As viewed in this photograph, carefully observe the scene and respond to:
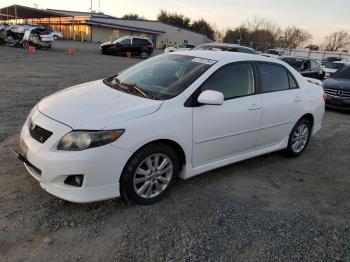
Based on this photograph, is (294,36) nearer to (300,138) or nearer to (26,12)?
(26,12)

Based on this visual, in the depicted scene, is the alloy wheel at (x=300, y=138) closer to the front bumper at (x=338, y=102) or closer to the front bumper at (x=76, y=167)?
the front bumper at (x=76, y=167)

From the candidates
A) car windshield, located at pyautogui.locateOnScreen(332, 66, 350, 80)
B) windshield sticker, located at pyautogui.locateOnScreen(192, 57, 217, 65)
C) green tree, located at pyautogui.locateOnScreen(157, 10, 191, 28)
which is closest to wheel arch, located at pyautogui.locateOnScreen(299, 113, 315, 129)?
windshield sticker, located at pyautogui.locateOnScreen(192, 57, 217, 65)

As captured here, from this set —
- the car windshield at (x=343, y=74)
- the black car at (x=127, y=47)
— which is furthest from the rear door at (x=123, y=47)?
the car windshield at (x=343, y=74)

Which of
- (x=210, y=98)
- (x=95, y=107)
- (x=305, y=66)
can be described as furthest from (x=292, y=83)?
(x=305, y=66)

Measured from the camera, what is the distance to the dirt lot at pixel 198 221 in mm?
3088

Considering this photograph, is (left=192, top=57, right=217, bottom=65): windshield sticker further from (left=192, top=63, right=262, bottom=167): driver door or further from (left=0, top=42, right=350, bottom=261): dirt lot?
(left=0, top=42, right=350, bottom=261): dirt lot

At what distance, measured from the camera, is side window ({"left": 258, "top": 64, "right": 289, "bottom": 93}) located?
16.1ft

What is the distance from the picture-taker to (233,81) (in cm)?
448

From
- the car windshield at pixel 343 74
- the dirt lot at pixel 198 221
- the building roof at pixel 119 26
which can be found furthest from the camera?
the building roof at pixel 119 26

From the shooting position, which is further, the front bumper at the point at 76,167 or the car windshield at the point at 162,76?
the car windshield at the point at 162,76

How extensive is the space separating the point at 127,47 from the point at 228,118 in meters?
26.2

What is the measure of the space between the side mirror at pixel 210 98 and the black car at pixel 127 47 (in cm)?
2633

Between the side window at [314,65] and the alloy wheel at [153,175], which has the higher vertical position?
the side window at [314,65]

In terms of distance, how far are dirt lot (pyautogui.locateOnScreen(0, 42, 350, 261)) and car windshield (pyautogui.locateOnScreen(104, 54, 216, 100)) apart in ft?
3.96
